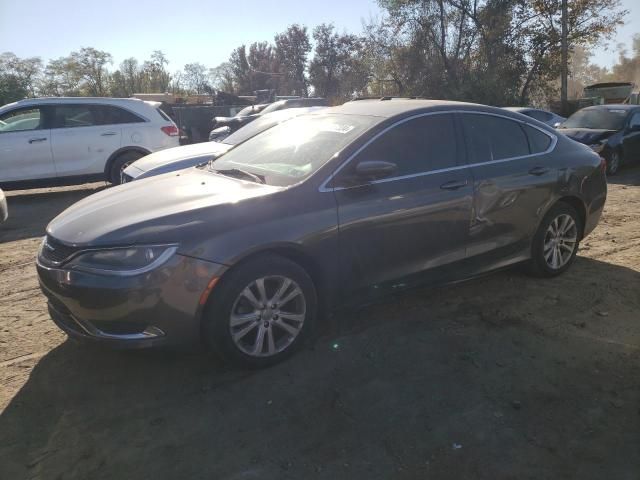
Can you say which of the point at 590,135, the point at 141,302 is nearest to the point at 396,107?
the point at 141,302

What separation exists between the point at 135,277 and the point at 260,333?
85 cm

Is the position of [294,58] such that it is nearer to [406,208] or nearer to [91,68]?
[91,68]

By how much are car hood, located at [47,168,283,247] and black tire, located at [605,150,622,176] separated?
9.95 metres

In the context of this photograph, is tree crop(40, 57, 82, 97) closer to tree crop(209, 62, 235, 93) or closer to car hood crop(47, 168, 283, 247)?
tree crop(209, 62, 235, 93)

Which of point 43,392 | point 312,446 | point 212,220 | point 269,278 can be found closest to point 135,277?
point 212,220

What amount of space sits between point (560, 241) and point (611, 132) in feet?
25.9

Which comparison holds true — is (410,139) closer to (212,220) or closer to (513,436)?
(212,220)

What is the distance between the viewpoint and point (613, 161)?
35.7ft

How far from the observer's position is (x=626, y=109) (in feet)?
37.9

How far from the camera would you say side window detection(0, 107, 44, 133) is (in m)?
8.95

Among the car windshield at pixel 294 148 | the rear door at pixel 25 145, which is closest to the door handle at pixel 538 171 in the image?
the car windshield at pixel 294 148

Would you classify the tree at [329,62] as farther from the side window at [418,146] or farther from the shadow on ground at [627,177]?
the side window at [418,146]

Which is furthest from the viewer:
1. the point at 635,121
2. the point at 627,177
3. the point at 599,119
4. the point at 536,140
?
the point at 599,119

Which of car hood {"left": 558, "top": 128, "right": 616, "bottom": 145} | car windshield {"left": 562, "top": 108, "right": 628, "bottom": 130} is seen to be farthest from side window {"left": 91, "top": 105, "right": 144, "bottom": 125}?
car windshield {"left": 562, "top": 108, "right": 628, "bottom": 130}
